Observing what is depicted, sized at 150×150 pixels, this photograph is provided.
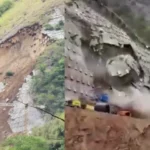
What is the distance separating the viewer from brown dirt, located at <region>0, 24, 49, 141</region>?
257 cm

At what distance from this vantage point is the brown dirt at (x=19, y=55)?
2.57 meters

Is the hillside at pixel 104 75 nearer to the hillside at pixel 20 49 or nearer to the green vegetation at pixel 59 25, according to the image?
the green vegetation at pixel 59 25

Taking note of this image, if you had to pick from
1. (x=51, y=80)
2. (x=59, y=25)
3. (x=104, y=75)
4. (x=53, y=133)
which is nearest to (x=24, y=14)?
(x=59, y=25)

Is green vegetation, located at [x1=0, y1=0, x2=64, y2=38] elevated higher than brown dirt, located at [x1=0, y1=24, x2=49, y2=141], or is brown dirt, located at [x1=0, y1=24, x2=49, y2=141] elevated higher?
green vegetation, located at [x1=0, y1=0, x2=64, y2=38]

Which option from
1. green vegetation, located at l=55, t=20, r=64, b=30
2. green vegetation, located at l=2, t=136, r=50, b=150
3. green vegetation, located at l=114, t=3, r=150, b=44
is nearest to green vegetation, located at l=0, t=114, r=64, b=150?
green vegetation, located at l=2, t=136, r=50, b=150

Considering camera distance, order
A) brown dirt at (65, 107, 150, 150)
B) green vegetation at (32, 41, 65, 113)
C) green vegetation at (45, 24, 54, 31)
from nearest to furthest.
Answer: brown dirt at (65, 107, 150, 150), green vegetation at (32, 41, 65, 113), green vegetation at (45, 24, 54, 31)

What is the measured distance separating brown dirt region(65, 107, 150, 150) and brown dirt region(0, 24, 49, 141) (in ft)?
1.28

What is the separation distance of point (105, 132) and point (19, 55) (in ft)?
2.20

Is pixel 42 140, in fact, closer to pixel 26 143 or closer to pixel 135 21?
pixel 26 143

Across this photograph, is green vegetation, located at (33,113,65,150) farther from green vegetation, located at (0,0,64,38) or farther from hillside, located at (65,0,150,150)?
green vegetation, located at (0,0,64,38)

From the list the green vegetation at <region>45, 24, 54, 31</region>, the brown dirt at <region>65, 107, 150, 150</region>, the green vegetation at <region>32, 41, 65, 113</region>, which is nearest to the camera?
the brown dirt at <region>65, 107, 150, 150</region>

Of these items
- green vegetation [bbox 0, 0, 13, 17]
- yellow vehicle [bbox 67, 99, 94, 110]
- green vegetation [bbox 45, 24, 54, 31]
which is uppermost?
green vegetation [bbox 0, 0, 13, 17]

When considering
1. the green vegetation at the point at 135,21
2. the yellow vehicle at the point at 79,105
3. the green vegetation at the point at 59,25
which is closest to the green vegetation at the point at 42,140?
the yellow vehicle at the point at 79,105

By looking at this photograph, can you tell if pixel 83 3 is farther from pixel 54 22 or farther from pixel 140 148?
pixel 140 148
